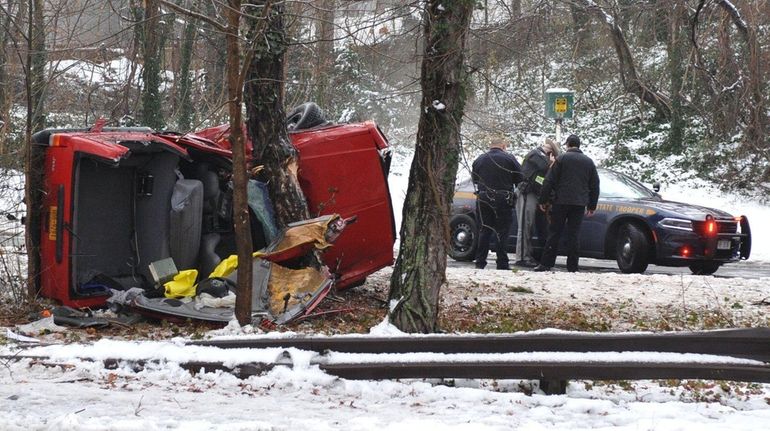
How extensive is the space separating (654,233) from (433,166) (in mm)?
6625

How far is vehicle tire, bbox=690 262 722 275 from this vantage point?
13469 mm

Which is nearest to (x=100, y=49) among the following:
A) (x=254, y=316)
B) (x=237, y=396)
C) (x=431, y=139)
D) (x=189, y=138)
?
(x=189, y=138)

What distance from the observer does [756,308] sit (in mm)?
9969

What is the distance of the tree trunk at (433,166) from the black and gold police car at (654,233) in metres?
6.36

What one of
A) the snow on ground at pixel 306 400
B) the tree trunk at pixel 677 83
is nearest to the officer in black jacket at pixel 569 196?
the snow on ground at pixel 306 400

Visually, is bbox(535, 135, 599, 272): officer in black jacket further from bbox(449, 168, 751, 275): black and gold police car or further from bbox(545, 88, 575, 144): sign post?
bbox(545, 88, 575, 144): sign post

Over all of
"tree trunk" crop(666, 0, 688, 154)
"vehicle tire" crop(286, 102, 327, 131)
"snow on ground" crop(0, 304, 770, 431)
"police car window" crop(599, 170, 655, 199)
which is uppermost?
"tree trunk" crop(666, 0, 688, 154)

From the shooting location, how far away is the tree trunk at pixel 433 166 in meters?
7.41

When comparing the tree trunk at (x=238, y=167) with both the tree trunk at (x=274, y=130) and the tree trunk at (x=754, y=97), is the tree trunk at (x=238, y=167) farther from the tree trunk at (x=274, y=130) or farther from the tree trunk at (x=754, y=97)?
the tree trunk at (x=754, y=97)

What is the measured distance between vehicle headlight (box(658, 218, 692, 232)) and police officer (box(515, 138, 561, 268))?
1738 mm

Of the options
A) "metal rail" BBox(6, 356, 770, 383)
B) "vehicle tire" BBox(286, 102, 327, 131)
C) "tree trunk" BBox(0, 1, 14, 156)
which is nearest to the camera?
"metal rail" BBox(6, 356, 770, 383)

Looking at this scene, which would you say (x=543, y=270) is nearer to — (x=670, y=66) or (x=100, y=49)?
(x=100, y=49)

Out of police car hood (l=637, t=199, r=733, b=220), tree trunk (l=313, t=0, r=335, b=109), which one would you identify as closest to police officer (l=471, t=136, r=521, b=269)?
police car hood (l=637, t=199, r=733, b=220)

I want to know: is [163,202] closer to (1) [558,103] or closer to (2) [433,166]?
(2) [433,166]
